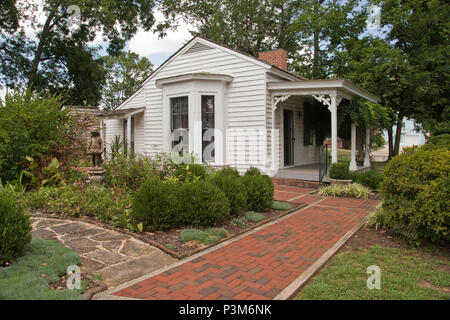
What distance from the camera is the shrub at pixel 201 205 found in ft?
16.7

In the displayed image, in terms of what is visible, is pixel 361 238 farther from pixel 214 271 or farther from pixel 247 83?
pixel 247 83

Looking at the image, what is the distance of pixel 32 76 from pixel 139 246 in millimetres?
23154

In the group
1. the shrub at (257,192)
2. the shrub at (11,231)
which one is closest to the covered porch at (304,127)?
the shrub at (257,192)

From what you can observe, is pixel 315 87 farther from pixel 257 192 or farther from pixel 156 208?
pixel 156 208

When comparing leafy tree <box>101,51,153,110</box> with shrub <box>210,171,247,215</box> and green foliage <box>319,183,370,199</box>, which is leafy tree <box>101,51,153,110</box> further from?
shrub <box>210,171,247,215</box>

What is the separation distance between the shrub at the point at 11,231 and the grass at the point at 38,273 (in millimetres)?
118

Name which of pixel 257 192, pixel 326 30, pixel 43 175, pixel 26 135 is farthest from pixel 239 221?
pixel 326 30

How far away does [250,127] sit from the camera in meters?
10.7

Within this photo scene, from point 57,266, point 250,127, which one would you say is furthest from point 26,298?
point 250,127

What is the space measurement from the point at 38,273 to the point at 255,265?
231 cm

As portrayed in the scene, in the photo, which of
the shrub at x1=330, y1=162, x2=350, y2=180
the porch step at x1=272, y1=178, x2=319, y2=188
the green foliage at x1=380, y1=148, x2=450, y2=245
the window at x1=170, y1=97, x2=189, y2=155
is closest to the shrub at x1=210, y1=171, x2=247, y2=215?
the green foliage at x1=380, y1=148, x2=450, y2=245

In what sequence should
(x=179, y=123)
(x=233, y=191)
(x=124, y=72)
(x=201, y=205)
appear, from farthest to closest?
(x=124, y=72), (x=179, y=123), (x=233, y=191), (x=201, y=205)

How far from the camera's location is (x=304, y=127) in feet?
43.6

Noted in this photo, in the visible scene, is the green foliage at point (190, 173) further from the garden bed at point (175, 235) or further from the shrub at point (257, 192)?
the garden bed at point (175, 235)
